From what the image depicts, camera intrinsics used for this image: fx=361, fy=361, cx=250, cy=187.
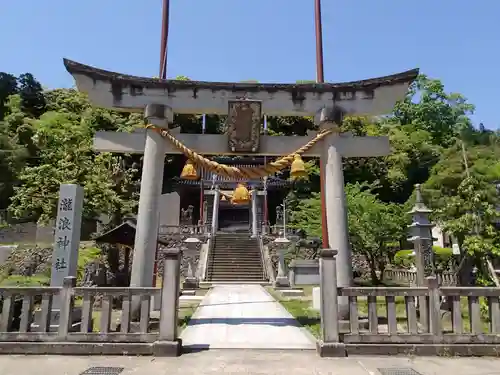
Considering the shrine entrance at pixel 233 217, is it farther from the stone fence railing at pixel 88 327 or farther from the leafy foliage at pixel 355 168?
the stone fence railing at pixel 88 327

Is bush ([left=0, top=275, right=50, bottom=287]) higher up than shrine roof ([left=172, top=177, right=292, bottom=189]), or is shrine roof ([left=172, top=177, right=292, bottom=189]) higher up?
shrine roof ([left=172, top=177, right=292, bottom=189])

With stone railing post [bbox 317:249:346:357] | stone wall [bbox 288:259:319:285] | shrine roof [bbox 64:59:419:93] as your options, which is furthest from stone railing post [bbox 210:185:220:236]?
stone railing post [bbox 317:249:346:357]

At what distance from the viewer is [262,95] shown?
864 centimetres

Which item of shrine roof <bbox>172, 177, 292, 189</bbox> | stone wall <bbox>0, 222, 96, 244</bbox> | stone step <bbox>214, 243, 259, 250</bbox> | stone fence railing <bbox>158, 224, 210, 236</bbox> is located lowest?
stone step <bbox>214, 243, 259, 250</bbox>

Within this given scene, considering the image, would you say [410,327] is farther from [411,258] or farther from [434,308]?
[411,258]

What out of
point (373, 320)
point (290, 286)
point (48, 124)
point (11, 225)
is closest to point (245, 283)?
point (290, 286)

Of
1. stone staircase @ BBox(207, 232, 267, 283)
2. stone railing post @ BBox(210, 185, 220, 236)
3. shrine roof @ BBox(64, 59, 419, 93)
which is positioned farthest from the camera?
stone railing post @ BBox(210, 185, 220, 236)

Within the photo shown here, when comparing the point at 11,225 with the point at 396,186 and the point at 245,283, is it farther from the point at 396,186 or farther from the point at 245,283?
the point at 396,186

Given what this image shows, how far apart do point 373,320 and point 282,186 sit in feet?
97.0

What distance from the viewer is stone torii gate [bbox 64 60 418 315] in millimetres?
8141

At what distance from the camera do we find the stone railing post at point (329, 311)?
19.5 feet

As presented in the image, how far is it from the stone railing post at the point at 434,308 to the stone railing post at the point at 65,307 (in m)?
6.19

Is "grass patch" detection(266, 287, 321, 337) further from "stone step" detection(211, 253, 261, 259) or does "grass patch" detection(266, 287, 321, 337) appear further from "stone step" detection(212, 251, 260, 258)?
"stone step" detection(212, 251, 260, 258)

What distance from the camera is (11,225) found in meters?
27.2
